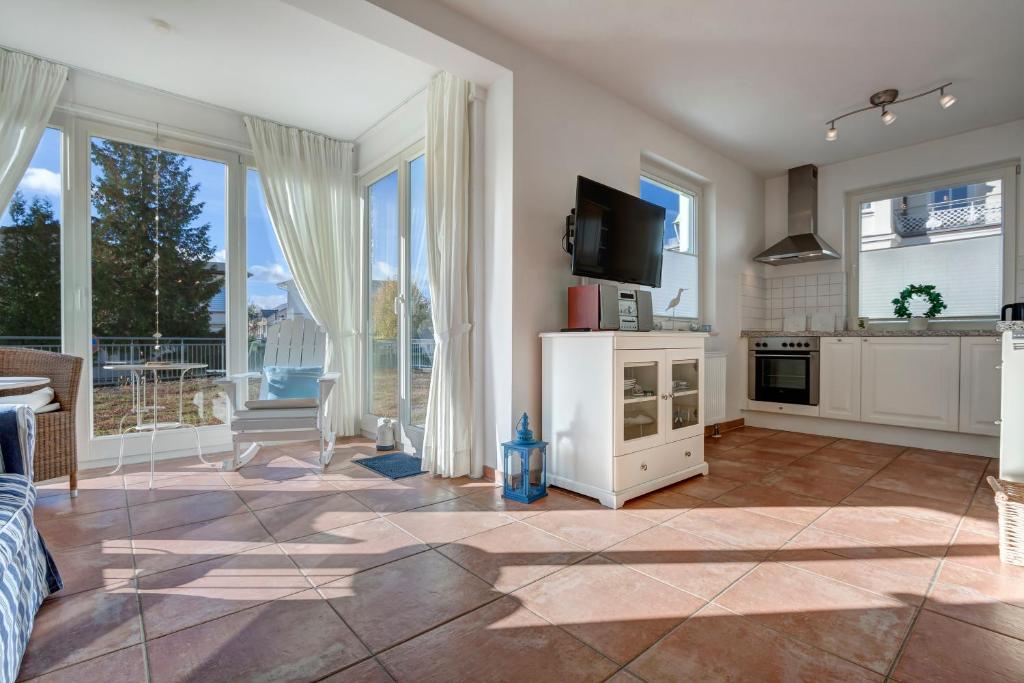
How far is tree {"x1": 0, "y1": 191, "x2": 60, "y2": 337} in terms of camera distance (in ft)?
9.43

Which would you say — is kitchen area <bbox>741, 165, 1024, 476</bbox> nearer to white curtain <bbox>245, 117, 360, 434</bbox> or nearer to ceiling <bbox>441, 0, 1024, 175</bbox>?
ceiling <bbox>441, 0, 1024, 175</bbox>

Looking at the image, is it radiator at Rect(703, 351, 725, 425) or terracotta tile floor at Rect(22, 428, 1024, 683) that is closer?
terracotta tile floor at Rect(22, 428, 1024, 683)

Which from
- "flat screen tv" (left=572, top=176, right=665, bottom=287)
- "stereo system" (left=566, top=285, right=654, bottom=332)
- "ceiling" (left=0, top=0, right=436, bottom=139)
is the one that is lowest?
"stereo system" (left=566, top=285, right=654, bottom=332)

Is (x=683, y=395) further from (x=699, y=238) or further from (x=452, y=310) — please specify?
(x=699, y=238)

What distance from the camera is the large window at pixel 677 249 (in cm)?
409

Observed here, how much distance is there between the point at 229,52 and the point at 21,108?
1.29 metres

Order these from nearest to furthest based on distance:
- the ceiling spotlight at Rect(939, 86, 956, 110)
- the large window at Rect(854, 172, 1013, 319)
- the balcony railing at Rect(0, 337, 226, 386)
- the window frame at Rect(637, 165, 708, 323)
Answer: the balcony railing at Rect(0, 337, 226, 386)
the ceiling spotlight at Rect(939, 86, 956, 110)
the large window at Rect(854, 172, 1013, 319)
the window frame at Rect(637, 165, 708, 323)

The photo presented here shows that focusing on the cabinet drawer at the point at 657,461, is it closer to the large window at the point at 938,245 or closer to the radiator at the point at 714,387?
the radiator at the point at 714,387

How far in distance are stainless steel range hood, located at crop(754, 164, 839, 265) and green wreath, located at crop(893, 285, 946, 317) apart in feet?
2.16

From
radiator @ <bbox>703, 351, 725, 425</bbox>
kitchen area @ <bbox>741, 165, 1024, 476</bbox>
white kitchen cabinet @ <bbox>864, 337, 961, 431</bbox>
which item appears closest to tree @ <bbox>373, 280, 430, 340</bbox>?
radiator @ <bbox>703, 351, 725, 425</bbox>

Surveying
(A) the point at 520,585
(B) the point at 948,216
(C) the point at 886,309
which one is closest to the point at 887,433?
(C) the point at 886,309

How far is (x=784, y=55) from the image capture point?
2877 millimetres

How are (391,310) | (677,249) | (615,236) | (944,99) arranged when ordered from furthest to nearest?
(677,249), (391,310), (944,99), (615,236)

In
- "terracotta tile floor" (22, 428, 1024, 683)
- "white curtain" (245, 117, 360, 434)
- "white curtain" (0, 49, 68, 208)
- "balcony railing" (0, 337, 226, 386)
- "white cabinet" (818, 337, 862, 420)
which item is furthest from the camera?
"white cabinet" (818, 337, 862, 420)
